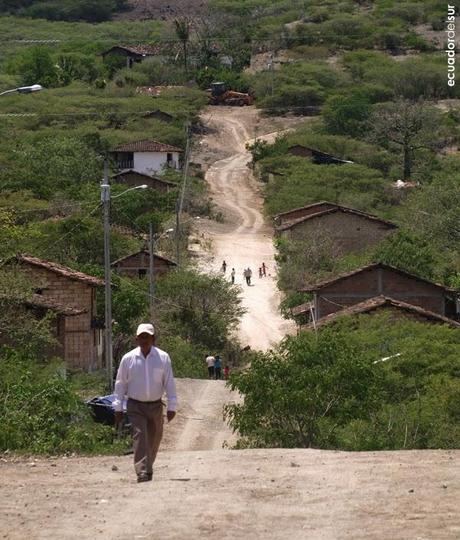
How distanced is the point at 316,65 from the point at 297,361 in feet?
360

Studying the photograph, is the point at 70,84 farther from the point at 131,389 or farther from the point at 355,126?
the point at 131,389

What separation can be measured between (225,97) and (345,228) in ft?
183

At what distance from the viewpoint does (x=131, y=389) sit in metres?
12.5

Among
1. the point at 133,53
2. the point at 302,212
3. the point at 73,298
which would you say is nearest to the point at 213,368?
the point at 73,298

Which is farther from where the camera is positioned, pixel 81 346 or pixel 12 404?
pixel 81 346

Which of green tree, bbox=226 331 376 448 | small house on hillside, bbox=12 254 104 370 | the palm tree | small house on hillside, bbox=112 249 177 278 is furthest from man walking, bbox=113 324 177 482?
the palm tree

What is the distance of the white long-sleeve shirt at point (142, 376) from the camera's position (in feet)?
41.0

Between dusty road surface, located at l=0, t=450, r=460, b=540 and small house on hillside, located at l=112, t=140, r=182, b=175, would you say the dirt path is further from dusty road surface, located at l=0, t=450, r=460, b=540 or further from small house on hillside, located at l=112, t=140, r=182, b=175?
small house on hillside, located at l=112, t=140, r=182, b=175

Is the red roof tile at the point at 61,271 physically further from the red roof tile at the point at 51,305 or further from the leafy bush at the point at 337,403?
the leafy bush at the point at 337,403

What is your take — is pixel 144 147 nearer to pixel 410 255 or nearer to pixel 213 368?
pixel 410 255

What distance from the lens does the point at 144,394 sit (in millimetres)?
12516

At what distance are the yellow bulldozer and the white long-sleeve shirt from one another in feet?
348

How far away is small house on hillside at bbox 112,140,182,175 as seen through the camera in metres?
86.2

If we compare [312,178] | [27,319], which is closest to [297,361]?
[27,319]
